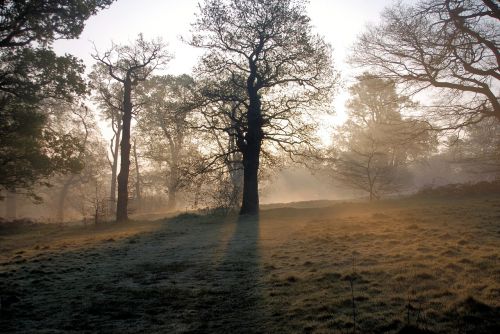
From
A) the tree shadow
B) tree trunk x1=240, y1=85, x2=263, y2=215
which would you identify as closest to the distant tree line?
tree trunk x1=240, y1=85, x2=263, y2=215

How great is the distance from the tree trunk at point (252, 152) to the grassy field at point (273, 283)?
28.7 feet

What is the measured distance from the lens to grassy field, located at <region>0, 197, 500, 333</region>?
5.14 meters

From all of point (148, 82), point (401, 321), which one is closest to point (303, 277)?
point (401, 321)

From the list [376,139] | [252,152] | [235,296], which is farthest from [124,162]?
[235,296]

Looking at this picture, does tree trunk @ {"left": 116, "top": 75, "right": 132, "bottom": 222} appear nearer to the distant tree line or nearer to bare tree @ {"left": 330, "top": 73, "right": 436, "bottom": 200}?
the distant tree line

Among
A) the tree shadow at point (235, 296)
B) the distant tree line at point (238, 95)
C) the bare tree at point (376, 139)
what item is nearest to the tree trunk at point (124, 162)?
the distant tree line at point (238, 95)

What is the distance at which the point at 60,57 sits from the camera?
1878 centimetres

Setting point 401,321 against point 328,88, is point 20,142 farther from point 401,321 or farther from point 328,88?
point 401,321

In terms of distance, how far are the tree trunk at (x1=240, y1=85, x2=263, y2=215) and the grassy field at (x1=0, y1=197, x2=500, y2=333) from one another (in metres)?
8.76

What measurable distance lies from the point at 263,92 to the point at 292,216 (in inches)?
323

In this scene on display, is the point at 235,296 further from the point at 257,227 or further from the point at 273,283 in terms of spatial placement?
the point at 257,227

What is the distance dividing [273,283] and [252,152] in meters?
14.9

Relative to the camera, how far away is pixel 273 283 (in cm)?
715

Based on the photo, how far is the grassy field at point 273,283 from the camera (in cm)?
514
